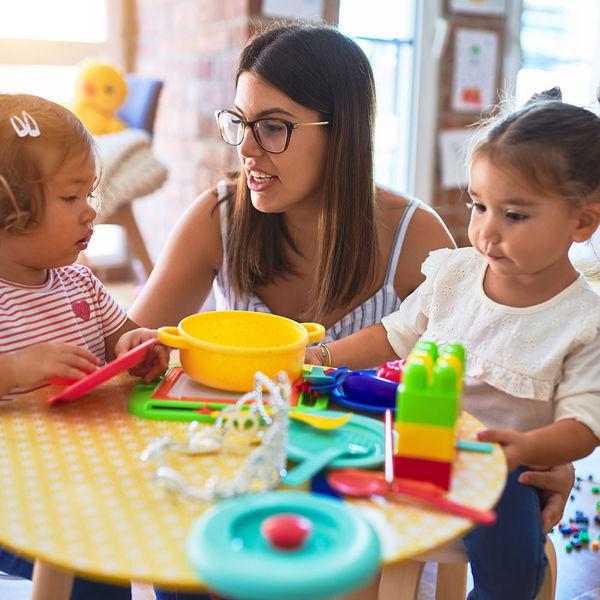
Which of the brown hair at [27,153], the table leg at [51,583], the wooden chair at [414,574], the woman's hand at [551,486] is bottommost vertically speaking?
the wooden chair at [414,574]

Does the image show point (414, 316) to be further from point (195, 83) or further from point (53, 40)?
point (53, 40)

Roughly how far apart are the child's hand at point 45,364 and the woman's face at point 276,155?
0.57 meters

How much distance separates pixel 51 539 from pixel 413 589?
548 millimetres

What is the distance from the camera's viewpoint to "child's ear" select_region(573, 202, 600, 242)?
1.00 meters

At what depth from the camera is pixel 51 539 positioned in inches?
21.8

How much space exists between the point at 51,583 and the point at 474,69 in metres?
2.82

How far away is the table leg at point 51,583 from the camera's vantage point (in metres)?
0.81

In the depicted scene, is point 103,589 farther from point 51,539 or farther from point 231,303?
point 231,303

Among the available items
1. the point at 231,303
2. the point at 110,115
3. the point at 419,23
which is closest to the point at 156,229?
the point at 110,115

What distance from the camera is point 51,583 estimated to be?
2.65 ft

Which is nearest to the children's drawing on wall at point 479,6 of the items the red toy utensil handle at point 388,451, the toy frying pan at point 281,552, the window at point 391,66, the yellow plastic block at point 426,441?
the window at point 391,66

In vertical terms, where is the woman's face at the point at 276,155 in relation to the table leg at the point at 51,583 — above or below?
above

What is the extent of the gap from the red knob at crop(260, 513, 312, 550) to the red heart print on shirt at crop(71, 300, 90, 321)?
0.65 metres

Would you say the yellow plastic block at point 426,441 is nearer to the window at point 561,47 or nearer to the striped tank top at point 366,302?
the striped tank top at point 366,302
